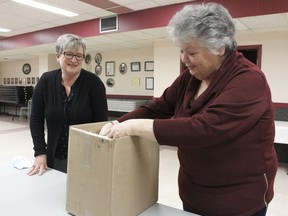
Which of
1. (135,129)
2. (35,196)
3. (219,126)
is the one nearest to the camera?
(219,126)

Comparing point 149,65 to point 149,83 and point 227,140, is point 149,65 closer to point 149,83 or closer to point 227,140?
point 149,83

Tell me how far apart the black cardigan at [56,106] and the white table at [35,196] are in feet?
0.72

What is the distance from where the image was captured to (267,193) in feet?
3.51

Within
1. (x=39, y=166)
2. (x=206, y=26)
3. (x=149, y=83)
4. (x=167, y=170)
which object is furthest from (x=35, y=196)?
(x=149, y=83)

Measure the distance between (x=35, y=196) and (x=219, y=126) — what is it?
0.96m

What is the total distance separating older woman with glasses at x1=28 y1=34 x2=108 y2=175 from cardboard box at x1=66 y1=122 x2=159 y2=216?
0.62 m

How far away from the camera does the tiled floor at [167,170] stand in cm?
296

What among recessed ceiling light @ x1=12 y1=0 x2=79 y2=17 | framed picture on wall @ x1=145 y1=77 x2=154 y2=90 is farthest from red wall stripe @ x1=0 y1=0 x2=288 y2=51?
framed picture on wall @ x1=145 y1=77 x2=154 y2=90

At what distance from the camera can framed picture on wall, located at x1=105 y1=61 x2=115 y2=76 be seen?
7772 mm

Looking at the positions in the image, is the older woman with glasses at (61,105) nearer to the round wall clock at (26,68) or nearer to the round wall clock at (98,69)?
the round wall clock at (98,69)

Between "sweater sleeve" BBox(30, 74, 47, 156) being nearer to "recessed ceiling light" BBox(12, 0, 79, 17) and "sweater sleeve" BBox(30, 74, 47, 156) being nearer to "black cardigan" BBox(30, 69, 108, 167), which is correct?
"black cardigan" BBox(30, 69, 108, 167)

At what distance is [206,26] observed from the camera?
0.93m

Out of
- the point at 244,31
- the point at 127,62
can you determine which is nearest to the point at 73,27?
the point at 127,62

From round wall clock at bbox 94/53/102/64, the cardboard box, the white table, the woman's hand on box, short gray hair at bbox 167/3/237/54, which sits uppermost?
round wall clock at bbox 94/53/102/64
